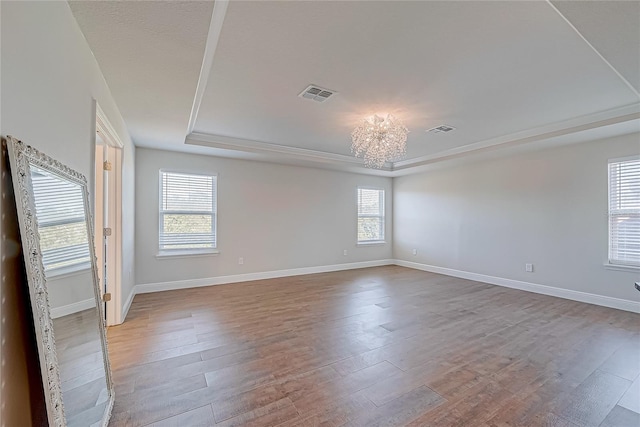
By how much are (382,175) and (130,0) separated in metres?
6.28

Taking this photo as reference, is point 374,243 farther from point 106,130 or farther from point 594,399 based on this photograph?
point 106,130

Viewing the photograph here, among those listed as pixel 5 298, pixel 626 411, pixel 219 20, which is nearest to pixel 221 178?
pixel 219 20

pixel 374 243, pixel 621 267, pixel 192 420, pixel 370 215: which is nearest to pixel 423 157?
pixel 370 215

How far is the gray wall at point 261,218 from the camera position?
4.69 metres

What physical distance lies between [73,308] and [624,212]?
19.9 feet

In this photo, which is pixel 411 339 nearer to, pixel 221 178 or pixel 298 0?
pixel 298 0

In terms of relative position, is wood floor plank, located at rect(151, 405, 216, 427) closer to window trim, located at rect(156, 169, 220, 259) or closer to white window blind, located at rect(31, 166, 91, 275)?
white window blind, located at rect(31, 166, 91, 275)

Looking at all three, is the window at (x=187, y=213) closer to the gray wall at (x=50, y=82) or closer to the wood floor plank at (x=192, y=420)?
the gray wall at (x=50, y=82)

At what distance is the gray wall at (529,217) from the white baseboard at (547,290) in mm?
73

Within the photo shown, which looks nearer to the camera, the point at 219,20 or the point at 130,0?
the point at 130,0

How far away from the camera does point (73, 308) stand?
145cm

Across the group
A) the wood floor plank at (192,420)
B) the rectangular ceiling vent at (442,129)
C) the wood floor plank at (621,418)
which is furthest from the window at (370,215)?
the wood floor plank at (192,420)

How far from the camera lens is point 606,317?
11.9 feet

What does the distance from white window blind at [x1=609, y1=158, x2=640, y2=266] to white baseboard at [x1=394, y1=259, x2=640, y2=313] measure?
22.0 inches
